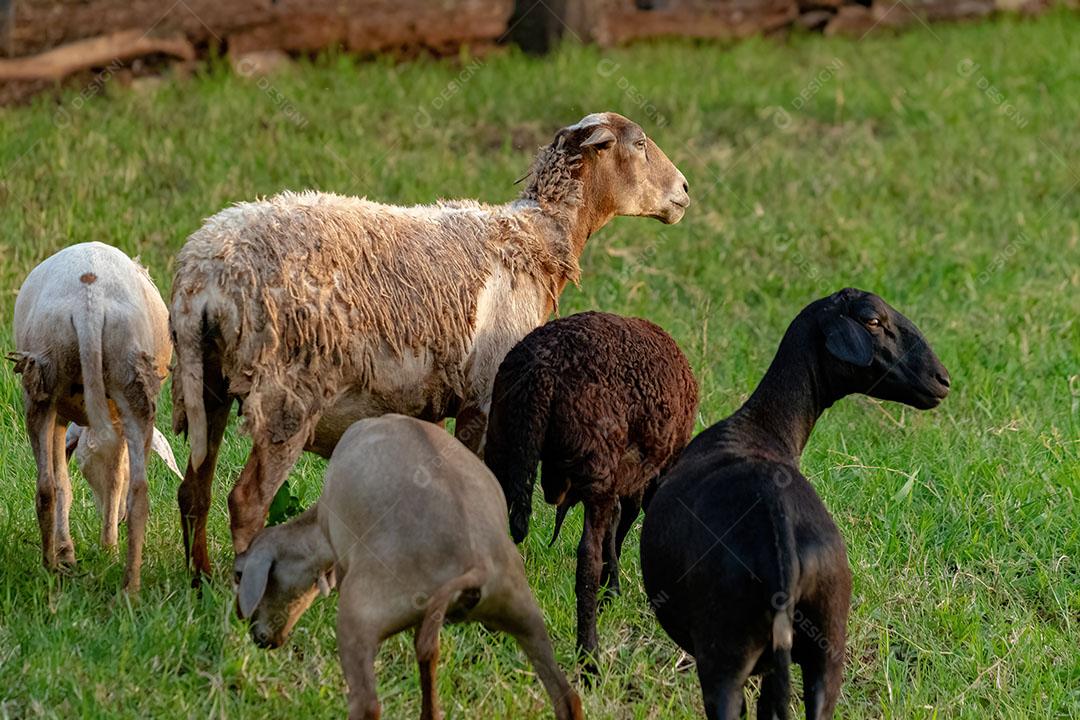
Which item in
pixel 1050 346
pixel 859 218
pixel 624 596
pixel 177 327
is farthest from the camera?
pixel 859 218

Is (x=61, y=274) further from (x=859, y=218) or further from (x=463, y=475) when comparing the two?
(x=859, y=218)

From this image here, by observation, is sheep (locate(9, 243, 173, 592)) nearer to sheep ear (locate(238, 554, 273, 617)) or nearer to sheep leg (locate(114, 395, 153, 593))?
sheep leg (locate(114, 395, 153, 593))

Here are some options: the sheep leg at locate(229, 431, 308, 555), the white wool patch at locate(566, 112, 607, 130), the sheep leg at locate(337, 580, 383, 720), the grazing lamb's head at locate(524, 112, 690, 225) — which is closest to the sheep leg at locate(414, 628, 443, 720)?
the sheep leg at locate(337, 580, 383, 720)

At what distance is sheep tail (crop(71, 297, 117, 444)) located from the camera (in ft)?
18.1

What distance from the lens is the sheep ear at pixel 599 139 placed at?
654 centimetres

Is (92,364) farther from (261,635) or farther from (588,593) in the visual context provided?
(588,593)

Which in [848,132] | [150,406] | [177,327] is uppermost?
[177,327]

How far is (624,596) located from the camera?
235 inches

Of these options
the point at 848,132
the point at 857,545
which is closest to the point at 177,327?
the point at 857,545

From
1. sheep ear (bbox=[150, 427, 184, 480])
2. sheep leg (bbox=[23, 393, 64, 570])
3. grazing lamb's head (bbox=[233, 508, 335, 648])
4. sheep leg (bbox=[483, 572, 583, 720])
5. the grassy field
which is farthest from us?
sheep ear (bbox=[150, 427, 184, 480])

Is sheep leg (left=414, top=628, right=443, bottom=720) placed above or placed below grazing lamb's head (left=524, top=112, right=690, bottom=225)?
below

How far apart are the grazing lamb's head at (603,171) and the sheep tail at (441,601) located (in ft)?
8.37

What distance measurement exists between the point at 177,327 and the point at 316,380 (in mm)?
527

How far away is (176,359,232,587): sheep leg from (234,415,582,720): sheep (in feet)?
2.12
